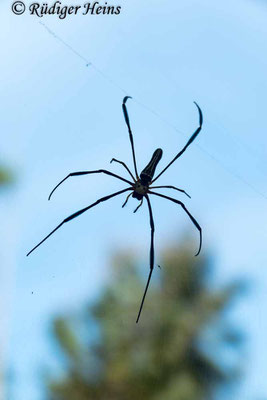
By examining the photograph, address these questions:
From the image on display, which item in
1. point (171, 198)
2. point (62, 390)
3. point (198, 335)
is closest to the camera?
point (62, 390)

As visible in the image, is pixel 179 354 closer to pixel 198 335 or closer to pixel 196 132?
pixel 198 335

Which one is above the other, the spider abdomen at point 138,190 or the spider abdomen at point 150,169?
the spider abdomen at point 150,169

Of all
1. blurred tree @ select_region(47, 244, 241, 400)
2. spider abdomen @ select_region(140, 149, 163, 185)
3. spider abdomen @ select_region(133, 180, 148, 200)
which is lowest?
blurred tree @ select_region(47, 244, 241, 400)

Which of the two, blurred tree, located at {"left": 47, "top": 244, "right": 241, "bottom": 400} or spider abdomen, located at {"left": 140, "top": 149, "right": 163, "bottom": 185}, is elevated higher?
spider abdomen, located at {"left": 140, "top": 149, "right": 163, "bottom": 185}

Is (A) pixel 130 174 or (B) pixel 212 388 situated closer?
(B) pixel 212 388

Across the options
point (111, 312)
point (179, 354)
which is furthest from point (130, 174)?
point (179, 354)

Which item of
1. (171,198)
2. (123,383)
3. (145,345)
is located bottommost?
(123,383)
